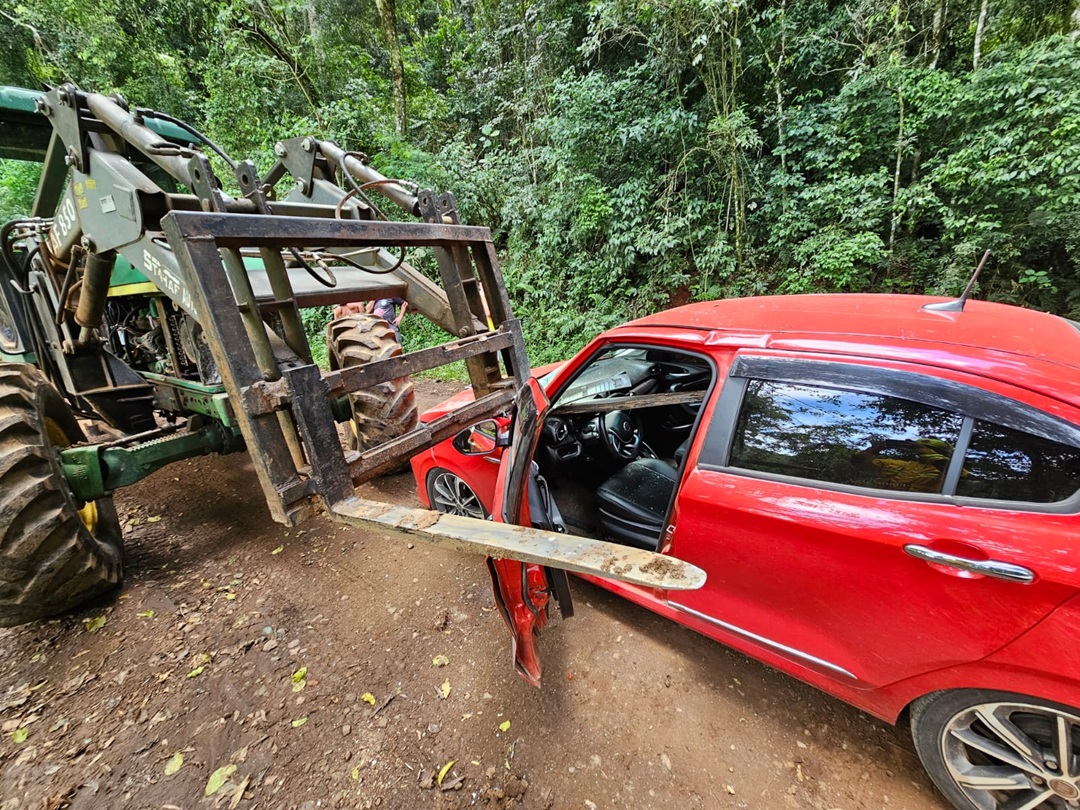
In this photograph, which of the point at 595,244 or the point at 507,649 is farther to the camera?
the point at 595,244

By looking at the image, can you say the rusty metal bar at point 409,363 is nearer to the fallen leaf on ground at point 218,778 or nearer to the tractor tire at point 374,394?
the tractor tire at point 374,394

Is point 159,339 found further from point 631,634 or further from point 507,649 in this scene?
point 631,634

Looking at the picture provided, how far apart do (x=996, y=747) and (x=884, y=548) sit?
0.78m

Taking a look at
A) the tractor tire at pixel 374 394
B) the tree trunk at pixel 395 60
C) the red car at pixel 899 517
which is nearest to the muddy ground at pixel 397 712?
the red car at pixel 899 517

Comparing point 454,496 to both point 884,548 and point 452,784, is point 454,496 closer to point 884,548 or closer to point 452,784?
point 452,784

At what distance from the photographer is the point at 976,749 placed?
1.54m

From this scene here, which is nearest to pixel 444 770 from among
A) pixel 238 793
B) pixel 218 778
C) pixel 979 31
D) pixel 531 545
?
pixel 238 793

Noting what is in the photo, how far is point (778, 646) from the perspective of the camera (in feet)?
5.73

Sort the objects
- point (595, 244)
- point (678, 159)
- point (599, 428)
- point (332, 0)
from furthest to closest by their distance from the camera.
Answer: point (332, 0) < point (595, 244) < point (678, 159) < point (599, 428)

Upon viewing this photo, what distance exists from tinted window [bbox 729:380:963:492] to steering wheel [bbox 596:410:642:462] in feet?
3.81

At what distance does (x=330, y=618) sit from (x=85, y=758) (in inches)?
41.7

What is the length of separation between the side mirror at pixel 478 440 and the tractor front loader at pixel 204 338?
392 mm

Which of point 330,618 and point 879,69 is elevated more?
point 879,69

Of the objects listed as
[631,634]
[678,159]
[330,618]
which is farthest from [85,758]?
[678,159]
